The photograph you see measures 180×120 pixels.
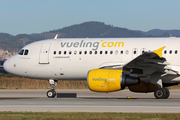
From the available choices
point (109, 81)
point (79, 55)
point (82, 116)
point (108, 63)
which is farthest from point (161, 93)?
point (82, 116)

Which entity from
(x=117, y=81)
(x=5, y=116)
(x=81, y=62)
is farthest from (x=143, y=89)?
(x=5, y=116)

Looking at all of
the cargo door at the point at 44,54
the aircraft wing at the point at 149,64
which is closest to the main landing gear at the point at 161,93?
the aircraft wing at the point at 149,64

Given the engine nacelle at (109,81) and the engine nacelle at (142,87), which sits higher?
the engine nacelle at (109,81)

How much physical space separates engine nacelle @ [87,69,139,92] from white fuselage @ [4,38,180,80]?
6.75 ft

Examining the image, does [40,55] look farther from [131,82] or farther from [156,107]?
[156,107]

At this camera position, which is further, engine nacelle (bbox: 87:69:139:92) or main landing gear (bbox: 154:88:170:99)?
main landing gear (bbox: 154:88:170:99)

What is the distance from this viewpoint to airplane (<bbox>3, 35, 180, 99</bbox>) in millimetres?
18734

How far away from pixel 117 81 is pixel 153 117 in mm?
6160

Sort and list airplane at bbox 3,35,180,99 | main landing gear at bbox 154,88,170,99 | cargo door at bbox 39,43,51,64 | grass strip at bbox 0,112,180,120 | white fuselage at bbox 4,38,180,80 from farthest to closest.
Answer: cargo door at bbox 39,43,51,64 < white fuselage at bbox 4,38,180,80 < main landing gear at bbox 154,88,170,99 < airplane at bbox 3,35,180,99 < grass strip at bbox 0,112,180,120

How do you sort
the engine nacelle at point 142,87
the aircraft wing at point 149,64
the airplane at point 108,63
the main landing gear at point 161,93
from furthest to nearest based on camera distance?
the engine nacelle at point 142,87 < the main landing gear at point 161,93 < the airplane at point 108,63 < the aircraft wing at point 149,64

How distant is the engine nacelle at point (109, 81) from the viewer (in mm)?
18531

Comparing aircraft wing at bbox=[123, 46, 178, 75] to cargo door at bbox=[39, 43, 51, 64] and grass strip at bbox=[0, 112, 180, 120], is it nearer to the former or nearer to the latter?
cargo door at bbox=[39, 43, 51, 64]

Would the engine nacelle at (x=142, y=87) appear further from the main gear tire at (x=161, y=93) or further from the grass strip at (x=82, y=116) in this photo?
the grass strip at (x=82, y=116)

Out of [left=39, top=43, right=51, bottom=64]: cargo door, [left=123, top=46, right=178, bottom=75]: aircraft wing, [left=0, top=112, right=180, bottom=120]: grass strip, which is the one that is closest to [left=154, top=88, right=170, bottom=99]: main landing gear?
[left=123, top=46, right=178, bottom=75]: aircraft wing
